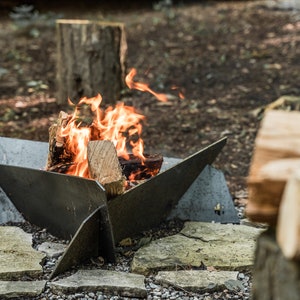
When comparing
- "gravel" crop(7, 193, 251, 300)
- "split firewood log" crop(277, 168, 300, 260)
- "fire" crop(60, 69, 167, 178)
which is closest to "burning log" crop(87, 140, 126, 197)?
"fire" crop(60, 69, 167, 178)

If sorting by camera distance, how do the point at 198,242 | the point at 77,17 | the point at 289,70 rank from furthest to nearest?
the point at 77,17, the point at 289,70, the point at 198,242

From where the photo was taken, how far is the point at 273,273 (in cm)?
203

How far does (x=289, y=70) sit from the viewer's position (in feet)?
26.2

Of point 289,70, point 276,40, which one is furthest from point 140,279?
point 276,40

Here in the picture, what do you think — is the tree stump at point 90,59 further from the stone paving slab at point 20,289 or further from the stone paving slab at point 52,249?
the stone paving slab at point 20,289

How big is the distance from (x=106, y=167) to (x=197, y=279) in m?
0.71

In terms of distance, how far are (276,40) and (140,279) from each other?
646 centimetres

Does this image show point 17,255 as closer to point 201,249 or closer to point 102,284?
point 102,284

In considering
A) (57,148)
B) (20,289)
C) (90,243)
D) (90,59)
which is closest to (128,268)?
(90,243)

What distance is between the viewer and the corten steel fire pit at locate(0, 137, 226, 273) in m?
3.45

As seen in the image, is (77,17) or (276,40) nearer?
(276,40)

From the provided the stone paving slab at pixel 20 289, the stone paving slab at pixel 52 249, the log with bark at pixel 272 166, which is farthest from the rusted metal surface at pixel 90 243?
the log with bark at pixel 272 166

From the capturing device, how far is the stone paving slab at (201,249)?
3557 mm

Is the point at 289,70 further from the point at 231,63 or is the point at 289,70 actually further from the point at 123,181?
the point at 123,181
